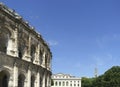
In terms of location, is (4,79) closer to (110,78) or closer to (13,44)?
(13,44)

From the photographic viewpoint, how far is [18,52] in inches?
1623

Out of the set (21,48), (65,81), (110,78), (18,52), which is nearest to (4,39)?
(18,52)

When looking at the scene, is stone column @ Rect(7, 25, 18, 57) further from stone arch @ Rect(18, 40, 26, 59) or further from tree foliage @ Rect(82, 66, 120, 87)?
tree foliage @ Rect(82, 66, 120, 87)

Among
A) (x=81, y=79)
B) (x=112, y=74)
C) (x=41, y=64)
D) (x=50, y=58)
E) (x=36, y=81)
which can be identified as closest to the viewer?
(x=36, y=81)

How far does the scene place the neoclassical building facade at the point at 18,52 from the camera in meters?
38.6

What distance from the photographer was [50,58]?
5753cm

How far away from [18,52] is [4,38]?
8.81 feet

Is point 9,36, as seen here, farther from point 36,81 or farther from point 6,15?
point 36,81

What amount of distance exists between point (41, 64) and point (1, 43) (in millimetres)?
11887

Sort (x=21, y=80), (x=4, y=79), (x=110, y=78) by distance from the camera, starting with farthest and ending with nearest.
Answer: (x=110, y=78) → (x=21, y=80) → (x=4, y=79)

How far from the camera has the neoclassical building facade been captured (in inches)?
1519

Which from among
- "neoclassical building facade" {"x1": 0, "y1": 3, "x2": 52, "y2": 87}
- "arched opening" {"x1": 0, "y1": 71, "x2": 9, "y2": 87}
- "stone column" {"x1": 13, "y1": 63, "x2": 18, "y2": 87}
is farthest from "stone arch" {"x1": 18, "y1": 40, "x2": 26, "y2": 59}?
"arched opening" {"x1": 0, "y1": 71, "x2": 9, "y2": 87}

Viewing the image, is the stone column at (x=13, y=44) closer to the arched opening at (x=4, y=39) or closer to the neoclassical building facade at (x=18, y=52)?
the neoclassical building facade at (x=18, y=52)

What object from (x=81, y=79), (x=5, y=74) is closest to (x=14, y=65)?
(x=5, y=74)
